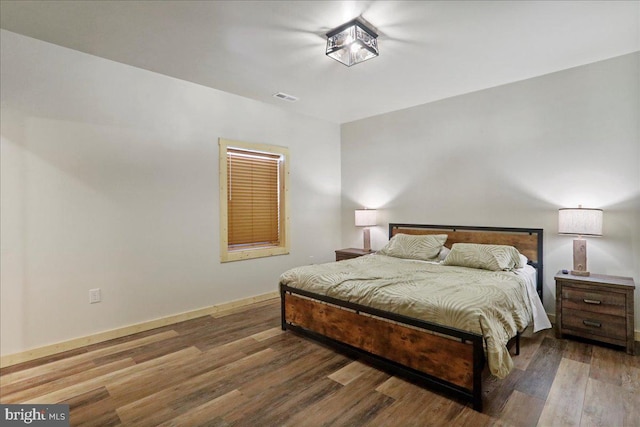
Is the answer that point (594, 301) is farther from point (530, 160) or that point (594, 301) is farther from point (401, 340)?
point (401, 340)

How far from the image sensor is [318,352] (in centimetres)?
279

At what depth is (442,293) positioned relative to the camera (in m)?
2.36

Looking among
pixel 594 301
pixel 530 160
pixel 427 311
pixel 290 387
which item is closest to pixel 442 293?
pixel 427 311

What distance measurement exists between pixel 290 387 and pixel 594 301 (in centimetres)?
271

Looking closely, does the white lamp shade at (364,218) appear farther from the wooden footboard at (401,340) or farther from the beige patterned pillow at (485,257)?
the wooden footboard at (401,340)

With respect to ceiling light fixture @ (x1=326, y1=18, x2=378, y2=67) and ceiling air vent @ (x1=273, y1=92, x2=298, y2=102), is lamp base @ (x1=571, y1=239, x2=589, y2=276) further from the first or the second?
ceiling air vent @ (x1=273, y1=92, x2=298, y2=102)

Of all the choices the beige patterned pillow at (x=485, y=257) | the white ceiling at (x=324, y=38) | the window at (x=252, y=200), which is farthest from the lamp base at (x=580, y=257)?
the window at (x=252, y=200)

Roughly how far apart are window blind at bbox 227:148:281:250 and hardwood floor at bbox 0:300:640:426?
1.59 metres

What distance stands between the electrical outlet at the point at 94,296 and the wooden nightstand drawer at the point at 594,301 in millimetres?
4366

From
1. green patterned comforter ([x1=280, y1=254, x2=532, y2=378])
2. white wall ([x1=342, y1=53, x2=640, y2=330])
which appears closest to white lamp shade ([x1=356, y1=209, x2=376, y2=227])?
white wall ([x1=342, y1=53, x2=640, y2=330])

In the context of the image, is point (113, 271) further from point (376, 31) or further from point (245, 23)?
point (376, 31)

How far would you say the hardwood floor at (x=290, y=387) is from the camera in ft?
6.31

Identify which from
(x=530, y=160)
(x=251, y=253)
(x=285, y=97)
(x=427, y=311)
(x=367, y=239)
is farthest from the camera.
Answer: (x=367, y=239)

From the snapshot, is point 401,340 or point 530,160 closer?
point 401,340
